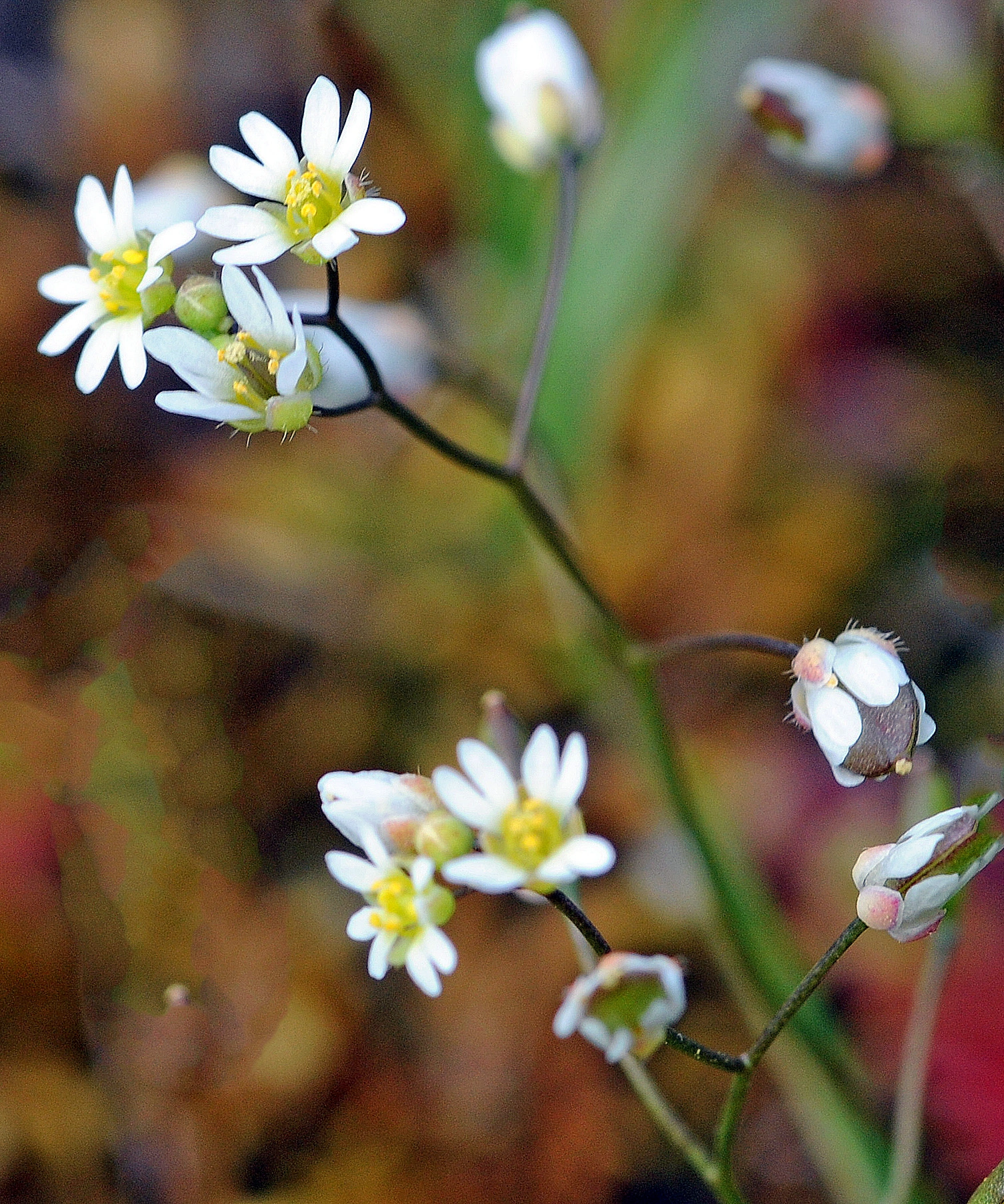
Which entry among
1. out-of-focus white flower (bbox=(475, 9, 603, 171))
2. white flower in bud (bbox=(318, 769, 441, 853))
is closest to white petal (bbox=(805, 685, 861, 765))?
white flower in bud (bbox=(318, 769, 441, 853))

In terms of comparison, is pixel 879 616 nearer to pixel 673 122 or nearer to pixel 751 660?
pixel 751 660

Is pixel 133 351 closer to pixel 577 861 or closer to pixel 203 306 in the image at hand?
pixel 203 306

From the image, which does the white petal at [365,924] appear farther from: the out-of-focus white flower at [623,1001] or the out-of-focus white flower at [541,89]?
the out-of-focus white flower at [541,89]

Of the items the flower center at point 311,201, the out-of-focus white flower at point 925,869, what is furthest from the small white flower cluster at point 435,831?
the flower center at point 311,201

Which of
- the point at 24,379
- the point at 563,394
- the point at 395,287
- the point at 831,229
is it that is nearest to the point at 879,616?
the point at 563,394

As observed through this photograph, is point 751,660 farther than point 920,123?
No

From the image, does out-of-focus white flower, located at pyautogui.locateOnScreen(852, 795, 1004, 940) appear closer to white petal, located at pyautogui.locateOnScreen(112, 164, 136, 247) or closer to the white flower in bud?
the white flower in bud
